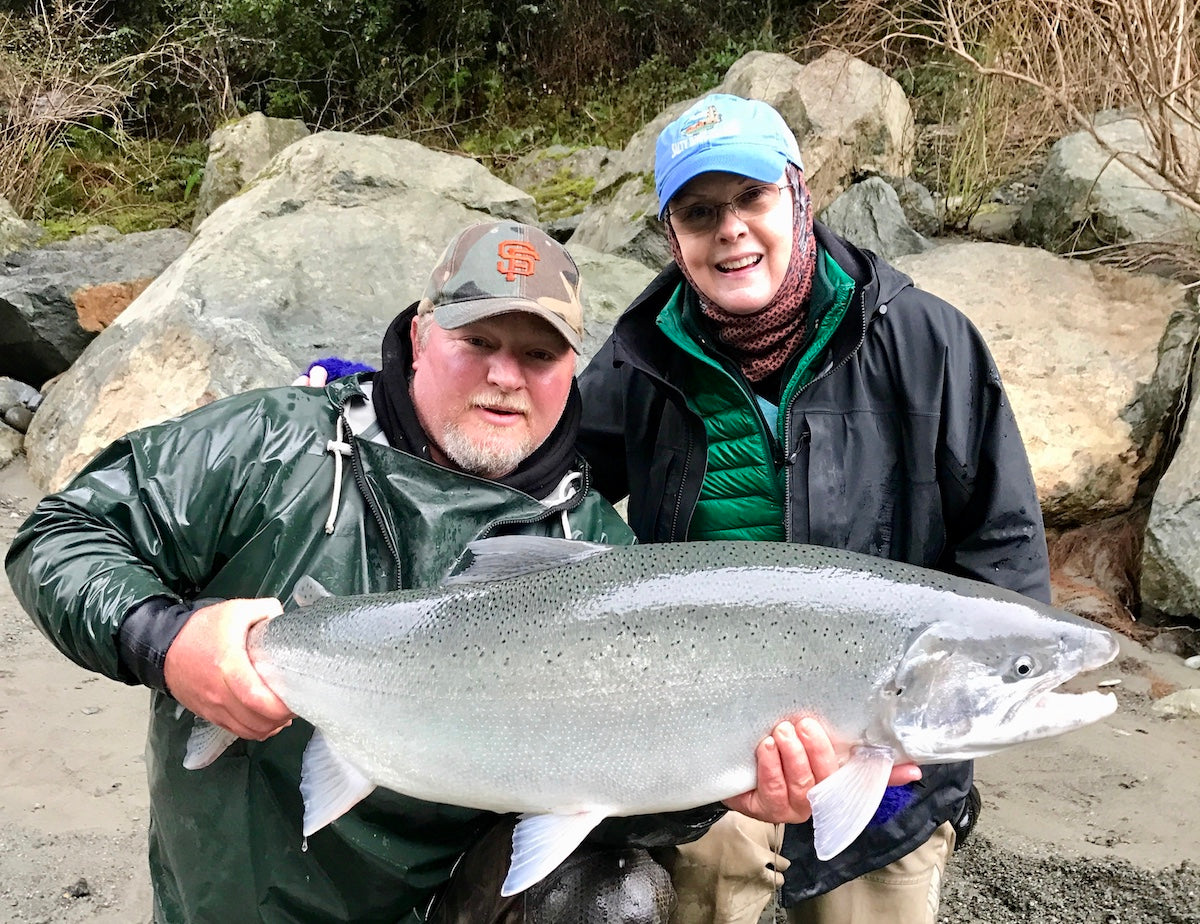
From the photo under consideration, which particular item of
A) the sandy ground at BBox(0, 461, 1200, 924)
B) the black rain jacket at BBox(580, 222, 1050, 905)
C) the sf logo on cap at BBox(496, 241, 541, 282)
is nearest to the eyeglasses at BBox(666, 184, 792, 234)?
the black rain jacket at BBox(580, 222, 1050, 905)

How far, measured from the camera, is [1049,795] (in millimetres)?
4246

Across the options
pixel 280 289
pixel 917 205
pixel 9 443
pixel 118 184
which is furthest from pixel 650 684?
pixel 118 184

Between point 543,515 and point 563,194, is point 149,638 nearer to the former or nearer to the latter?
point 543,515

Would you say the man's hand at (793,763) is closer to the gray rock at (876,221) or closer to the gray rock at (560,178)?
the gray rock at (876,221)

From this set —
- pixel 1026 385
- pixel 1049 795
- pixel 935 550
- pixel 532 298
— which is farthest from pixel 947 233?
pixel 532 298

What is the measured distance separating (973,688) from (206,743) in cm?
168

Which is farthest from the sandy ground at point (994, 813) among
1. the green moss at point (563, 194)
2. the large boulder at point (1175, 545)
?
the green moss at point (563, 194)

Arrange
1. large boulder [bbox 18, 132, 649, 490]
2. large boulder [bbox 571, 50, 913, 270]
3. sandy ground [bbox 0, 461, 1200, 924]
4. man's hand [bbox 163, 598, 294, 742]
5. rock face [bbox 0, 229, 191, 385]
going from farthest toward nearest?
large boulder [bbox 571, 50, 913, 270], rock face [bbox 0, 229, 191, 385], large boulder [bbox 18, 132, 649, 490], sandy ground [bbox 0, 461, 1200, 924], man's hand [bbox 163, 598, 294, 742]

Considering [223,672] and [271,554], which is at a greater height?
[271,554]

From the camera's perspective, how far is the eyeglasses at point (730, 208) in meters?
2.93

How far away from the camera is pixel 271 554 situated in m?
2.47

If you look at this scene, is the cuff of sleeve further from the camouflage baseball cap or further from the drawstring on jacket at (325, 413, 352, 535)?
the camouflage baseball cap

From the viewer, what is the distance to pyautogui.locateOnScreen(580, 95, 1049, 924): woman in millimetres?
2902

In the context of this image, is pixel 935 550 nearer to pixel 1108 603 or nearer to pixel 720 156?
pixel 720 156
